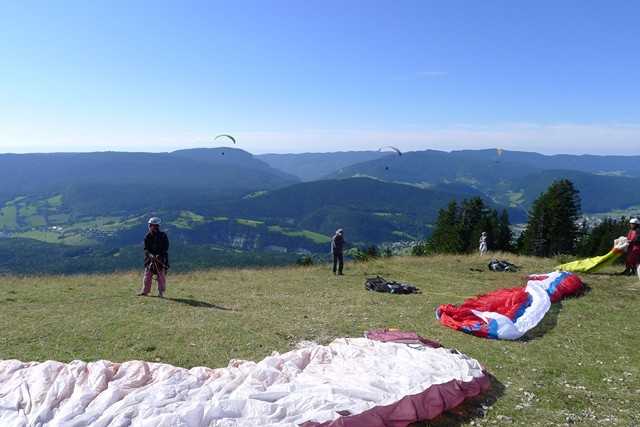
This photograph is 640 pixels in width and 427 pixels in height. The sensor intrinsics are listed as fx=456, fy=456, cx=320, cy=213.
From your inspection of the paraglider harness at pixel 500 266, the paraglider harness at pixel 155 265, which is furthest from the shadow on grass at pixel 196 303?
the paraglider harness at pixel 500 266

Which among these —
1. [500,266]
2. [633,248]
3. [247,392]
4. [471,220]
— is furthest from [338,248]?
[471,220]

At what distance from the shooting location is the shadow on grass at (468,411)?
7.11m

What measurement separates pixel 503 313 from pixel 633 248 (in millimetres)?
10484

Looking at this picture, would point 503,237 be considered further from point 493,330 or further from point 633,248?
point 493,330

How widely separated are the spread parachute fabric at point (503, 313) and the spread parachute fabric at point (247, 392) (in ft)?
12.3

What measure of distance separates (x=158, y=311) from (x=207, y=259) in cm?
10256

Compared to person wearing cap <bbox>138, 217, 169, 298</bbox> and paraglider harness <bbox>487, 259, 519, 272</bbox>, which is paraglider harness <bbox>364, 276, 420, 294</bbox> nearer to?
paraglider harness <bbox>487, 259, 519, 272</bbox>

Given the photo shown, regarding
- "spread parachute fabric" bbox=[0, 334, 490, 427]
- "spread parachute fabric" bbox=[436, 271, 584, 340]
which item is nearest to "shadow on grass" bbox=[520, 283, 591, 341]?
"spread parachute fabric" bbox=[436, 271, 584, 340]

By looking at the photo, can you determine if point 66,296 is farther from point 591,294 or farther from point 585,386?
point 591,294

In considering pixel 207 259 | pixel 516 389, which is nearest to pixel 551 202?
pixel 516 389

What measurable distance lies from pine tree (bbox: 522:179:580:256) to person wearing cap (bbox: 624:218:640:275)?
3987 centimetres

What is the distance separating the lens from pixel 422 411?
6.99 meters

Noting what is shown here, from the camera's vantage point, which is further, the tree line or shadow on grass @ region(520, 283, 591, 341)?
the tree line

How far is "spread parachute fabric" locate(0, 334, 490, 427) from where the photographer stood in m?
6.28
